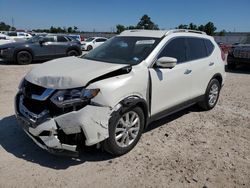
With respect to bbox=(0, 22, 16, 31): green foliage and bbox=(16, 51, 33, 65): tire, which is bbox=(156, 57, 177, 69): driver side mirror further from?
bbox=(0, 22, 16, 31): green foliage

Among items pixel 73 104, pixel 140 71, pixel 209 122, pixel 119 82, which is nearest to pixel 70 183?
pixel 73 104

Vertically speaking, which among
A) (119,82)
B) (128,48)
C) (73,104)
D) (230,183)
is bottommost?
(230,183)

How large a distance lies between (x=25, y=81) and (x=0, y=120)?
170cm

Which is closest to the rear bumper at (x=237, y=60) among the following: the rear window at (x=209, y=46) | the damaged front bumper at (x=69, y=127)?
the rear window at (x=209, y=46)

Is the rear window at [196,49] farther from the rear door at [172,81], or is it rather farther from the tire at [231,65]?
the tire at [231,65]

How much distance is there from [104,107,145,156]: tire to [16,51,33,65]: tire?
10476mm

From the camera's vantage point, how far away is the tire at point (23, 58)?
12.8m

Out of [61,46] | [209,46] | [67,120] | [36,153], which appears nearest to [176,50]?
[209,46]

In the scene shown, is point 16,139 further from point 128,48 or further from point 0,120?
point 128,48

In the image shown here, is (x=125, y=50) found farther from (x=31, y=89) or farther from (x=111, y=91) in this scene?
(x=31, y=89)

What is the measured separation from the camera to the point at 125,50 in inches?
180

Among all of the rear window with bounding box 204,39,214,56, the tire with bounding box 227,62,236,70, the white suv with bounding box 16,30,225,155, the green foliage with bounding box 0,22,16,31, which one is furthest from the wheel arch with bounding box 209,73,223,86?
the green foliage with bounding box 0,22,16,31

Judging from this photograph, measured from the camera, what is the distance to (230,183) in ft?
10.8

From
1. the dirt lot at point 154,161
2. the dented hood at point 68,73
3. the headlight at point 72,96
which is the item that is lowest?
the dirt lot at point 154,161
